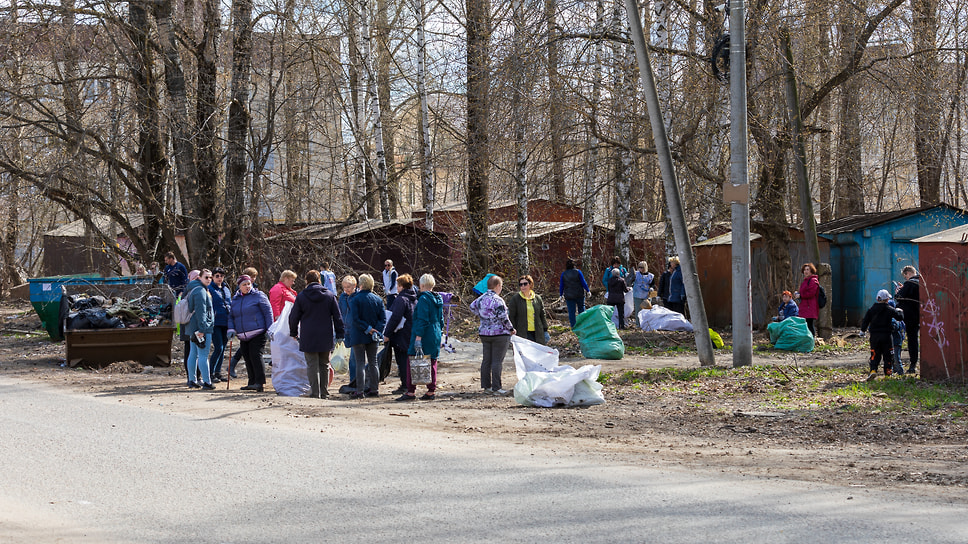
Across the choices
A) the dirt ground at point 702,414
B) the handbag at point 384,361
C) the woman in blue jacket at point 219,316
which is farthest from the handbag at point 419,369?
the woman in blue jacket at point 219,316

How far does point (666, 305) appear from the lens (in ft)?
69.6

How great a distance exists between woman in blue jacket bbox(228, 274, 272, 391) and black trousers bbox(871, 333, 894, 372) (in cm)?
857

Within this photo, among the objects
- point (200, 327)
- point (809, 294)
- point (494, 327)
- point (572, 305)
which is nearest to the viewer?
point (494, 327)

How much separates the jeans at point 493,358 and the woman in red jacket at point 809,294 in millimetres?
7533

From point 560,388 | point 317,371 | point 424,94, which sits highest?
point 424,94

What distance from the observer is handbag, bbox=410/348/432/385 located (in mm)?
11672

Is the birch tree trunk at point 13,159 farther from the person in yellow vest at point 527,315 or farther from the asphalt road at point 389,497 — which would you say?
the asphalt road at point 389,497

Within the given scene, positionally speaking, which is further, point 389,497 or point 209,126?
point 209,126

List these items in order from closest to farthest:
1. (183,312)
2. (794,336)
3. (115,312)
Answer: (183,312)
(115,312)
(794,336)

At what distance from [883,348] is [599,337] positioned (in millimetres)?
4798

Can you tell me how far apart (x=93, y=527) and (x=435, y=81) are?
24951 mm

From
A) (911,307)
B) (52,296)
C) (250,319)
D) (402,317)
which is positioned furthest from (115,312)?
(911,307)

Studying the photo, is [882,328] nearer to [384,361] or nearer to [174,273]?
[384,361]

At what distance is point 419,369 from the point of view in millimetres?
11680
